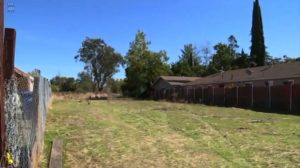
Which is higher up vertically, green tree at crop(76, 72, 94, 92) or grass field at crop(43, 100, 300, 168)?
green tree at crop(76, 72, 94, 92)

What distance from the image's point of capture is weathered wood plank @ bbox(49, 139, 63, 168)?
34.2ft

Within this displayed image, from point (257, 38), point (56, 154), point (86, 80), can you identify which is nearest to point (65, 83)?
point (86, 80)

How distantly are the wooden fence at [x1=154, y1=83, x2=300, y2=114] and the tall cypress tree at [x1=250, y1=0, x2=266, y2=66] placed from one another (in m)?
25.8

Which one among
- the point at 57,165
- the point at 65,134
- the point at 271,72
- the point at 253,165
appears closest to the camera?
the point at 57,165

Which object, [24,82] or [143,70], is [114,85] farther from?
[24,82]

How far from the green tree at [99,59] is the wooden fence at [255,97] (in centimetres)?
6978

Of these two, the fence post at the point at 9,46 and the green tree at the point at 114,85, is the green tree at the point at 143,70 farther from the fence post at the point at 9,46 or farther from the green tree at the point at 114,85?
the fence post at the point at 9,46

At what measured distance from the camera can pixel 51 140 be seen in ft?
43.3

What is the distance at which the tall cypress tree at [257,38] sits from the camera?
75875mm

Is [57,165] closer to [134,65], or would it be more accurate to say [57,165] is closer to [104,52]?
[134,65]

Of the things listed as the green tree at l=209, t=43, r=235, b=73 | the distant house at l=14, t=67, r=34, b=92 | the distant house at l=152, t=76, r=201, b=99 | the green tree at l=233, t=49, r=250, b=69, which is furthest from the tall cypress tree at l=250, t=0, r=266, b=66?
the distant house at l=14, t=67, r=34, b=92

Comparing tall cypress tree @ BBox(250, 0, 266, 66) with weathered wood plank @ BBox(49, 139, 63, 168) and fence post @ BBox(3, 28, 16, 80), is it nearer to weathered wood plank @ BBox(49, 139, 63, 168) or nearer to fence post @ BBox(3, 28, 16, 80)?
weathered wood plank @ BBox(49, 139, 63, 168)

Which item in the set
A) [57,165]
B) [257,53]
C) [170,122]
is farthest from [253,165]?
[257,53]

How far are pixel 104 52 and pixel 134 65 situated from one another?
43682 mm
